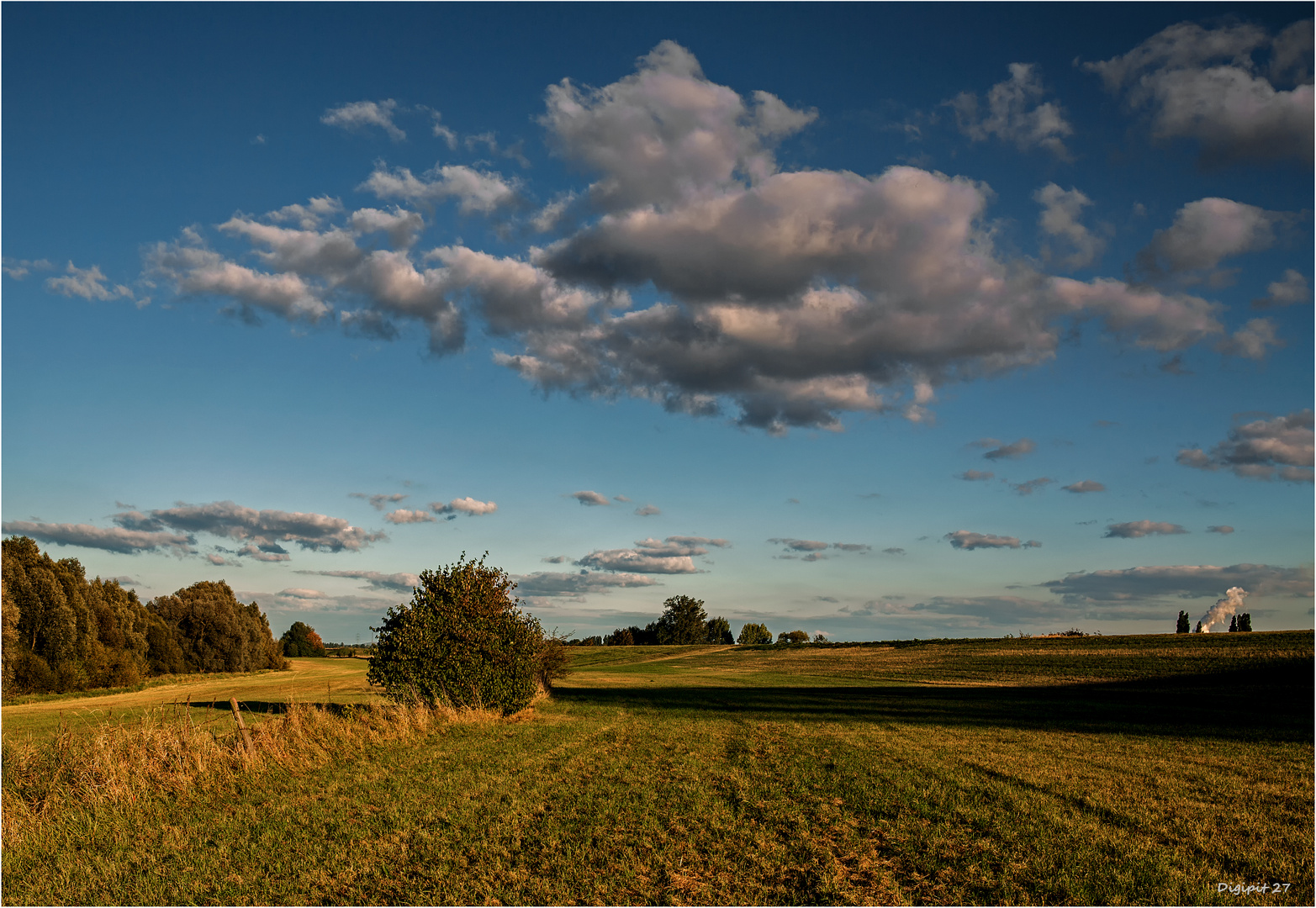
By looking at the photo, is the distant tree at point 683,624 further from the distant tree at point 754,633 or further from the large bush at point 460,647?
the large bush at point 460,647

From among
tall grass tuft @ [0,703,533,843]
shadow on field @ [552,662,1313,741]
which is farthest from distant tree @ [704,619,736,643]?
tall grass tuft @ [0,703,533,843]

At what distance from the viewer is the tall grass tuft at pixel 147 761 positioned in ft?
37.2

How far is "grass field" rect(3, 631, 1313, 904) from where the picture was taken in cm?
745

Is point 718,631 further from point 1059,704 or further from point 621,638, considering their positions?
point 1059,704

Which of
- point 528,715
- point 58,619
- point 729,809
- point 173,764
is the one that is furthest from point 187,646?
point 729,809

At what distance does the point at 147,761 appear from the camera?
489 inches

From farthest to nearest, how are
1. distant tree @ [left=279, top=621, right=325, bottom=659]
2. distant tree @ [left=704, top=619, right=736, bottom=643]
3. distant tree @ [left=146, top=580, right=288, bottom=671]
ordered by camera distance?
1. distant tree @ [left=704, top=619, right=736, bottom=643]
2. distant tree @ [left=279, top=621, right=325, bottom=659]
3. distant tree @ [left=146, top=580, right=288, bottom=671]

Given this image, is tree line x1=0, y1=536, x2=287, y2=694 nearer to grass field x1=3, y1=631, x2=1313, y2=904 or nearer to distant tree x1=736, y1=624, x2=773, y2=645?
grass field x1=3, y1=631, x2=1313, y2=904

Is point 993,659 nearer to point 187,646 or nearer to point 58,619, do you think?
point 58,619

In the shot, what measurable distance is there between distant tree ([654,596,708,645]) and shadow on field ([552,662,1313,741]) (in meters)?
130

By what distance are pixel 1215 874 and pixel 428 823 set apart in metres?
9.32

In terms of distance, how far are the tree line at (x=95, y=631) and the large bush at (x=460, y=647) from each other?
35314 millimetres

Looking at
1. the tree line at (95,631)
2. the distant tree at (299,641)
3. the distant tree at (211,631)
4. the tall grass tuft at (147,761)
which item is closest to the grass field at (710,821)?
the tall grass tuft at (147,761)

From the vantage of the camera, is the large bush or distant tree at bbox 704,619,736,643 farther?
distant tree at bbox 704,619,736,643
